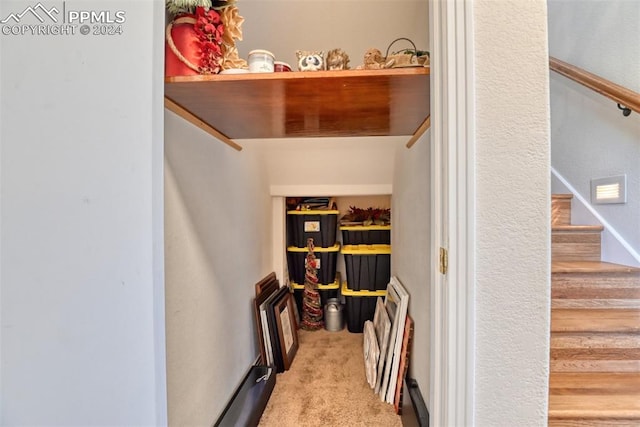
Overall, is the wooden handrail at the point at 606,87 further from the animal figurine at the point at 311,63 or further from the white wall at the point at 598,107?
the animal figurine at the point at 311,63

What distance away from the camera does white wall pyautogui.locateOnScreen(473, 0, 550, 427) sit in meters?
0.61

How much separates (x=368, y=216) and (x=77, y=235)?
2.29m

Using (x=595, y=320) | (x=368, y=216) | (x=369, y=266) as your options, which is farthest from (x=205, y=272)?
(x=595, y=320)

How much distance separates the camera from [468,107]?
2.00ft

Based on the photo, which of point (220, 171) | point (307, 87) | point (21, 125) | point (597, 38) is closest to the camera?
point (21, 125)

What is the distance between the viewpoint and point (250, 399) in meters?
1.42

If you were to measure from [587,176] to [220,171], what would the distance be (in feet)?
7.95

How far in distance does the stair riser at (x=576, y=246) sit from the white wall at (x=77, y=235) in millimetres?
2240

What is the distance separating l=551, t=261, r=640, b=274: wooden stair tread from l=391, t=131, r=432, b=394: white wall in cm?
79

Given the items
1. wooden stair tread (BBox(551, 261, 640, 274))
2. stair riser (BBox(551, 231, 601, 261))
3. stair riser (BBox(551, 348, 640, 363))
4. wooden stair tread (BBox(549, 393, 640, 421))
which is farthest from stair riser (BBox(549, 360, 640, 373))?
stair riser (BBox(551, 231, 601, 261))

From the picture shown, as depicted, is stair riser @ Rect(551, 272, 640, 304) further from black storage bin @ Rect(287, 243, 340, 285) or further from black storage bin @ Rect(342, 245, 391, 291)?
black storage bin @ Rect(287, 243, 340, 285)

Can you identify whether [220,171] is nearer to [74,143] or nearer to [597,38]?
[74,143]

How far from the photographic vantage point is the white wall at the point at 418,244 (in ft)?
3.76

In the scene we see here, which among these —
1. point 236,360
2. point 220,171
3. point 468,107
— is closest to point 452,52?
point 468,107
